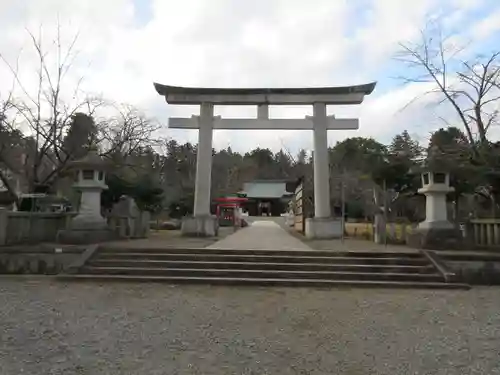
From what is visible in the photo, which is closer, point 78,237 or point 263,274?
point 263,274

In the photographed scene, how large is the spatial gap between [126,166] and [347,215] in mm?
17147

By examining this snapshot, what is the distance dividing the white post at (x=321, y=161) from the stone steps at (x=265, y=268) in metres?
6.11

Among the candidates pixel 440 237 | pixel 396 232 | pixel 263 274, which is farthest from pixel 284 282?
pixel 396 232

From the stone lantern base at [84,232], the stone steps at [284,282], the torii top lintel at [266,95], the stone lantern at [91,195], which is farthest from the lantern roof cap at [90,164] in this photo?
the torii top lintel at [266,95]

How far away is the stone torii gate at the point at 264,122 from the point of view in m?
16.5

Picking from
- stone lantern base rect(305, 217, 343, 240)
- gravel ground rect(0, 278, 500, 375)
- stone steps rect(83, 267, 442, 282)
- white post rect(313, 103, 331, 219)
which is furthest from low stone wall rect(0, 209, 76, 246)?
white post rect(313, 103, 331, 219)

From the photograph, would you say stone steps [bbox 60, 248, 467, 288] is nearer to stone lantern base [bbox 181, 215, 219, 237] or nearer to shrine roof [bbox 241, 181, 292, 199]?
stone lantern base [bbox 181, 215, 219, 237]

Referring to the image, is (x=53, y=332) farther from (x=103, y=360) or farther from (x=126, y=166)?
(x=126, y=166)

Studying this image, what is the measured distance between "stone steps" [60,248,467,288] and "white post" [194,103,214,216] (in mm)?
6260

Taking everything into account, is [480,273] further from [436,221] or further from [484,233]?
[484,233]

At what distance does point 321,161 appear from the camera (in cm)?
1678

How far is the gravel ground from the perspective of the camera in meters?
4.05

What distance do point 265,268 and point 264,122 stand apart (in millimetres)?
8490

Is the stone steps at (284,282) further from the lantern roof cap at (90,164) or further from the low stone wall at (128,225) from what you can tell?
the low stone wall at (128,225)
